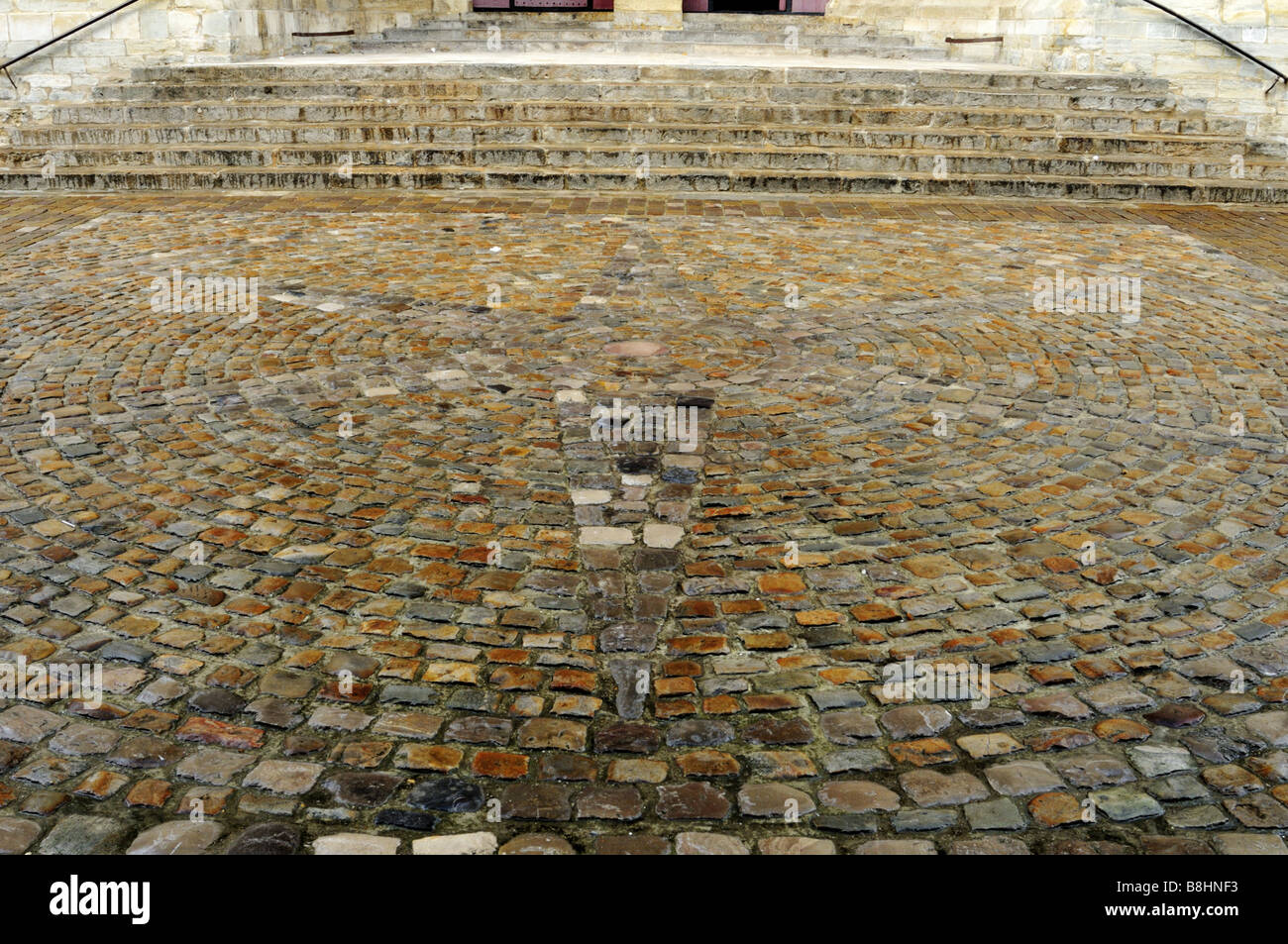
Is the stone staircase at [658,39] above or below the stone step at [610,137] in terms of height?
above

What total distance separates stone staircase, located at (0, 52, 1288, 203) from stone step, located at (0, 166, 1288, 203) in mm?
21

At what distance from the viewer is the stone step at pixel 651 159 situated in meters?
12.2

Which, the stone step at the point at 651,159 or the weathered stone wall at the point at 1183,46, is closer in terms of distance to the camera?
the stone step at the point at 651,159

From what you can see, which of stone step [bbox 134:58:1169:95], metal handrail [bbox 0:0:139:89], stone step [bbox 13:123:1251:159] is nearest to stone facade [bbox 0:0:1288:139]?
metal handrail [bbox 0:0:139:89]

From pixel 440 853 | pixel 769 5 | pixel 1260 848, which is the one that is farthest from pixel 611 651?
pixel 769 5

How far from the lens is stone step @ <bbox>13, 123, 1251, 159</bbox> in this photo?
1260cm

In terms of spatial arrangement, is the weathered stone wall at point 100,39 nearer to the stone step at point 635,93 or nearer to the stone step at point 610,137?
the stone step at point 635,93

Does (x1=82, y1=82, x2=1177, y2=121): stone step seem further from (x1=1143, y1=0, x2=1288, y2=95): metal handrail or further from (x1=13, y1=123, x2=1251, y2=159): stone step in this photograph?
(x1=1143, y1=0, x2=1288, y2=95): metal handrail

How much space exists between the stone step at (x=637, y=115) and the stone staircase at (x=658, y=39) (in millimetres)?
5088

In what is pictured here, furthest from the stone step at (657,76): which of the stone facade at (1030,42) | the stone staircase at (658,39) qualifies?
the stone staircase at (658,39)

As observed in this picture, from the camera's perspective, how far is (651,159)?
12.3 meters
